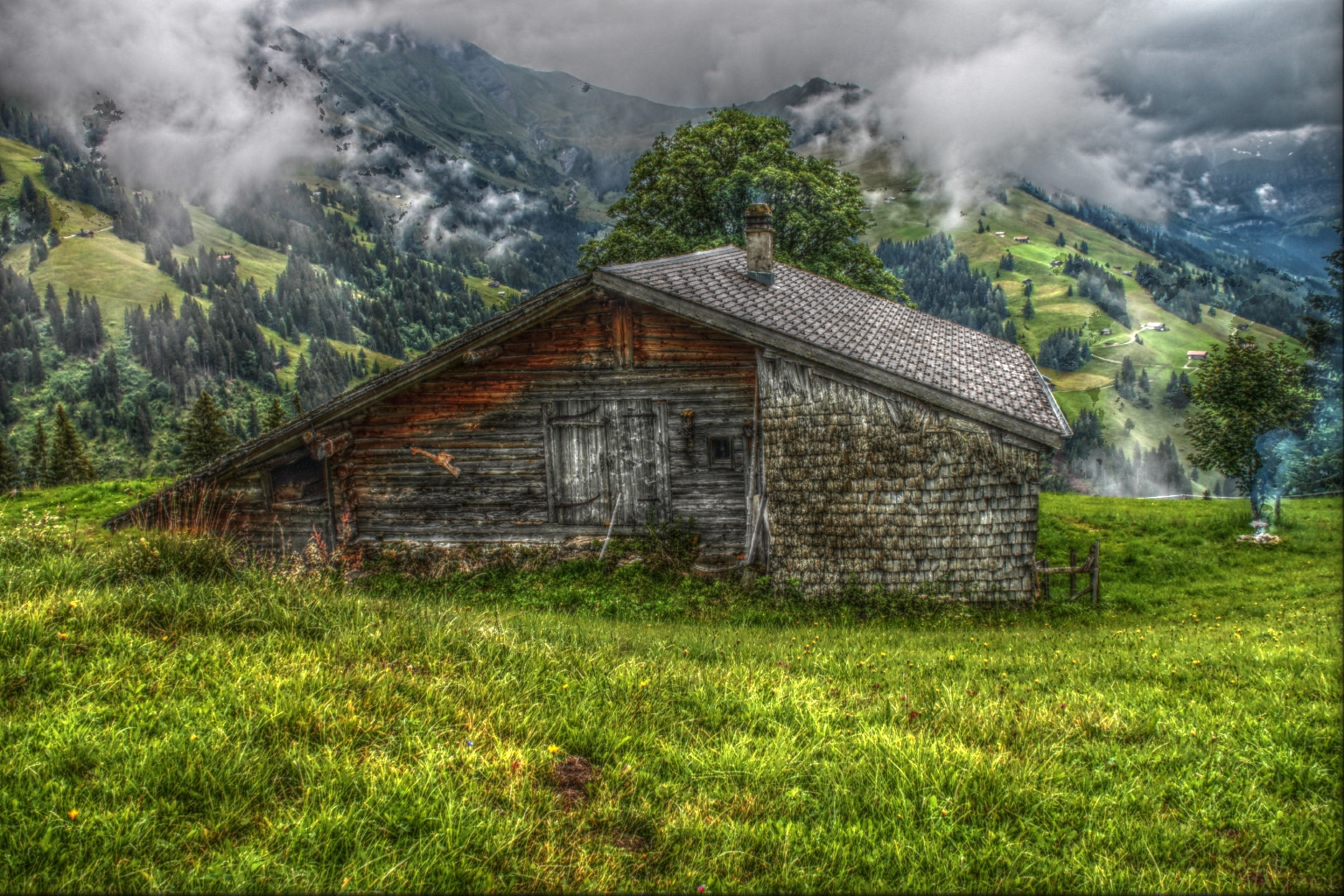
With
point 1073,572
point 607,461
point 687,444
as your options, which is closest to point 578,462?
point 607,461

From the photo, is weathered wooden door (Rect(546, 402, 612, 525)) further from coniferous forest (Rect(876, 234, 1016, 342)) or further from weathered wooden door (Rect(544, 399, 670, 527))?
coniferous forest (Rect(876, 234, 1016, 342))

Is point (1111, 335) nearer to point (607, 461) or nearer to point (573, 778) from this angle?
point (607, 461)

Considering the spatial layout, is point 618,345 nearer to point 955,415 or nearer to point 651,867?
point 955,415

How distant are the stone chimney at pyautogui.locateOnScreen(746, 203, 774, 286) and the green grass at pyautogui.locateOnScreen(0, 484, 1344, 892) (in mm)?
10851

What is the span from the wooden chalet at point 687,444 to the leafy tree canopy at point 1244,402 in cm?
1412

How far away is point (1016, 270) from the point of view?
182m

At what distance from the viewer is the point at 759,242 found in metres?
15.8

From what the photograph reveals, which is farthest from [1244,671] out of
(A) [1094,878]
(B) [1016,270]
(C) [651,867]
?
(B) [1016,270]

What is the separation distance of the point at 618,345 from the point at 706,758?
30.8 feet

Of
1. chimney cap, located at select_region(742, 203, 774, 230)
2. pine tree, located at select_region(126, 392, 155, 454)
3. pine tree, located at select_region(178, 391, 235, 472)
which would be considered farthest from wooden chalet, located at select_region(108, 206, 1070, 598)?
pine tree, located at select_region(126, 392, 155, 454)

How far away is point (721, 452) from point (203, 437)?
45679mm

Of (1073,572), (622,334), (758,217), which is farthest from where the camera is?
(758,217)

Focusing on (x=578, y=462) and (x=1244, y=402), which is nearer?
(x=578, y=462)

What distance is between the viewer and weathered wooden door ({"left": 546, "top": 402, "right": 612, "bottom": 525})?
1272cm
